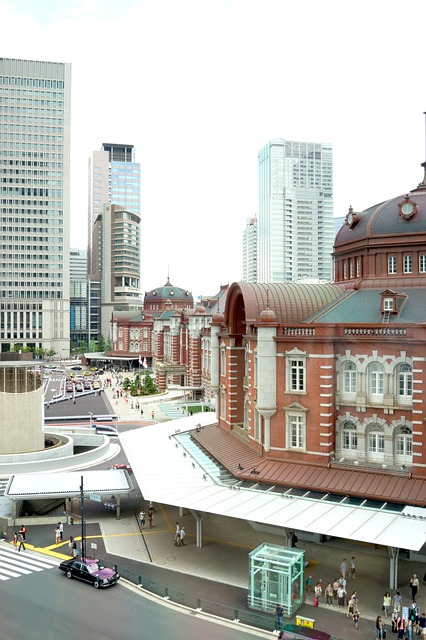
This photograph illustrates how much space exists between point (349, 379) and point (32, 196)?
521ft

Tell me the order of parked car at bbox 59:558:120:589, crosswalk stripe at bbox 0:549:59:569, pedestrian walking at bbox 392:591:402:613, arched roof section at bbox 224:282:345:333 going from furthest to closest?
1. arched roof section at bbox 224:282:345:333
2. crosswalk stripe at bbox 0:549:59:569
3. parked car at bbox 59:558:120:589
4. pedestrian walking at bbox 392:591:402:613

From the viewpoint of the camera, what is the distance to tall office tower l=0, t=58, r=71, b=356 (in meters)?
176

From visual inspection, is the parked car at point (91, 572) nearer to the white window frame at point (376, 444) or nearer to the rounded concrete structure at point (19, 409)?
the white window frame at point (376, 444)

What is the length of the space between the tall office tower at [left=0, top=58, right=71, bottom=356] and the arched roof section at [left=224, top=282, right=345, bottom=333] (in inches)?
5771

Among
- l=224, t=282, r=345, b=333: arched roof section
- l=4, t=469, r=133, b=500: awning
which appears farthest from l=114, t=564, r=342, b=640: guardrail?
l=224, t=282, r=345, b=333: arched roof section

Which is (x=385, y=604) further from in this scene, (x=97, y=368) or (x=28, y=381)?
(x=97, y=368)

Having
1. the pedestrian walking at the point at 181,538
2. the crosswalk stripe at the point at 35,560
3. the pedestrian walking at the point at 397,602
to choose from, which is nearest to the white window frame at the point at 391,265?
the pedestrian walking at the point at 181,538

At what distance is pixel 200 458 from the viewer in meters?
41.6

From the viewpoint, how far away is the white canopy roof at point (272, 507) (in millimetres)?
27453

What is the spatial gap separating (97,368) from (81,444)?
94261 mm

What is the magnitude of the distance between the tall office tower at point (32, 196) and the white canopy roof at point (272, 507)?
15001 cm

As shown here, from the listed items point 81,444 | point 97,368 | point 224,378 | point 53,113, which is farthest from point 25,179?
point 224,378

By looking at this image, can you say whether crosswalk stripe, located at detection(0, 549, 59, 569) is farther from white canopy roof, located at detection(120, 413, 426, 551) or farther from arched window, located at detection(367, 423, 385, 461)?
arched window, located at detection(367, 423, 385, 461)

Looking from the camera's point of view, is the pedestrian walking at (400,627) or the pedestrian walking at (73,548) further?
the pedestrian walking at (73,548)
